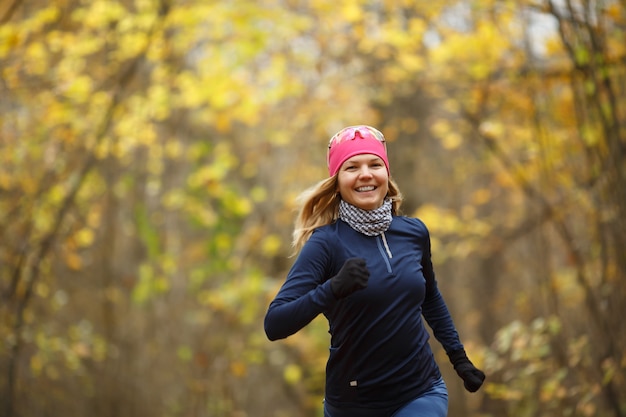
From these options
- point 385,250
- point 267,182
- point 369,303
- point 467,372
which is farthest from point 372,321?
point 267,182

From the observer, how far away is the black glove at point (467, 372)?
3.25m

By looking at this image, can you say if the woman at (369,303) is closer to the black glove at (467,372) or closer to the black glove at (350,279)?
the black glove at (467,372)

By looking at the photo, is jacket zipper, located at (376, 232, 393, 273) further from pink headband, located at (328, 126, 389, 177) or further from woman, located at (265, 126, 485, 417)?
pink headband, located at (328, 126, 389, 177)

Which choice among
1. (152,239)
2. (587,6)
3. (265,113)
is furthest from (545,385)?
(265,113)

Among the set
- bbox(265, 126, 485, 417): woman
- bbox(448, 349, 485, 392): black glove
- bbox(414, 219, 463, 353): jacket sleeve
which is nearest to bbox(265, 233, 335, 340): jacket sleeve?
bbox(265, 126, 485, 417): woman

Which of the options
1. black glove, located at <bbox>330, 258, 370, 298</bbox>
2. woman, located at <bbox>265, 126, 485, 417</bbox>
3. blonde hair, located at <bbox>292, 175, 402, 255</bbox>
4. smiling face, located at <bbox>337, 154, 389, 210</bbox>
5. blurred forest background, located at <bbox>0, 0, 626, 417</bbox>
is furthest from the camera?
blurred forest background, located at <bbox>0, 0, 626, 417</bbox>

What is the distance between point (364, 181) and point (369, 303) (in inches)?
19.4

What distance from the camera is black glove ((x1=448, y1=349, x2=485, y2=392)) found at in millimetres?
3250

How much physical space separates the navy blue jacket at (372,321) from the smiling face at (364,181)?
0.14 metres

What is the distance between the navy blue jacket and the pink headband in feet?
0.99

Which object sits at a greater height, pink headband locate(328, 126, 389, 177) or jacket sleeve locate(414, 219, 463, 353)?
pink headband locate(328, 126, 389, 177)

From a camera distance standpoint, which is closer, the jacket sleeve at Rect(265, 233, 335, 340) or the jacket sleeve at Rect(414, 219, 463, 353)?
the jacket sleeve at Rect(265, 233, 335, 340)

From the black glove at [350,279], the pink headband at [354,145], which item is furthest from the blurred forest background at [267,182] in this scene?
the black glove at [350,279]

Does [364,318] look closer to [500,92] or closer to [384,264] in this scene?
[384,264]
